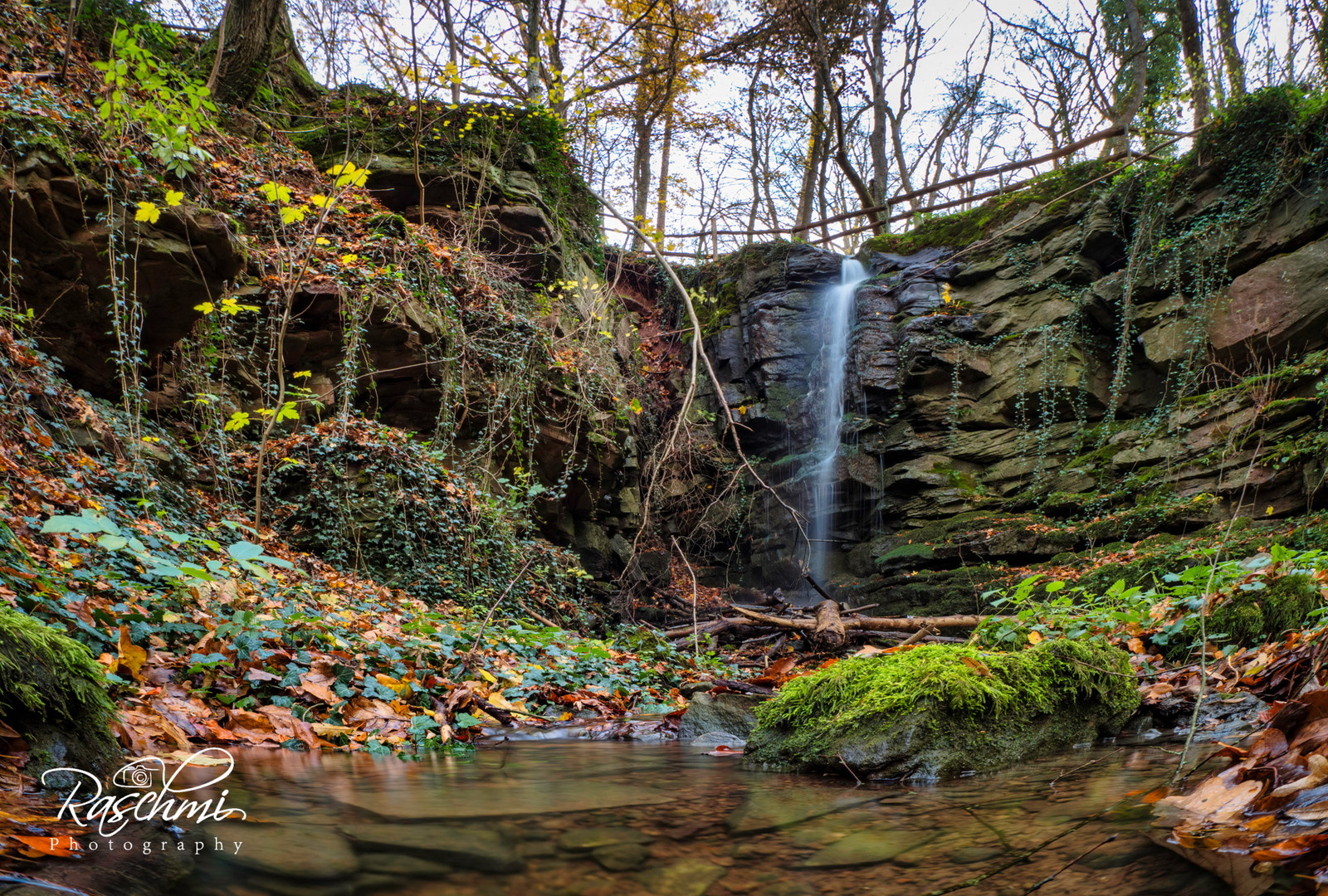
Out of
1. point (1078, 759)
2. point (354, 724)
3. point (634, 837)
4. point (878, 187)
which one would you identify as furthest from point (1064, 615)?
point (878, 187)

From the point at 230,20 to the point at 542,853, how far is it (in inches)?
465

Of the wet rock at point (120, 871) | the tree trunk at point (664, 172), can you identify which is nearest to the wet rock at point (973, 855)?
the wet rock at point (120, 871)

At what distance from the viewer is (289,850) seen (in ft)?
4.67

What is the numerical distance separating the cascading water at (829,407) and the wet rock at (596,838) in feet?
38.6

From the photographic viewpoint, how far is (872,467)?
44.1ft

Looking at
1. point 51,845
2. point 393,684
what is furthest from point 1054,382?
point 51,845

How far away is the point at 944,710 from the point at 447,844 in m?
1.88

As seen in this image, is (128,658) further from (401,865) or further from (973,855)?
(973,855)

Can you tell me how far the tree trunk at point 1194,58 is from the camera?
12500 millimetres

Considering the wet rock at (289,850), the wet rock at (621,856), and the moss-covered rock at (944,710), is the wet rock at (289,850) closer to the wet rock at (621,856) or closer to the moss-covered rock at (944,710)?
the wet rock at (621,856)

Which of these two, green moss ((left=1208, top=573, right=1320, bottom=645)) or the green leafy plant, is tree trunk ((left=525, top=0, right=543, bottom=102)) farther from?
green moss ((left=1208, top=573, right=1320, bottom=645))

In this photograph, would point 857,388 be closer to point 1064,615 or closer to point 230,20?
point 1064,615

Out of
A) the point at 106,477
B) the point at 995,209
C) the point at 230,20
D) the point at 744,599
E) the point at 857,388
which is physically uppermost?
the point at 230,20

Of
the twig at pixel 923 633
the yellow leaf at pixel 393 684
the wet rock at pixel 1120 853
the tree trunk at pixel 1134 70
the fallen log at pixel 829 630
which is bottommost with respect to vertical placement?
the fallen log at pixel 829 630
